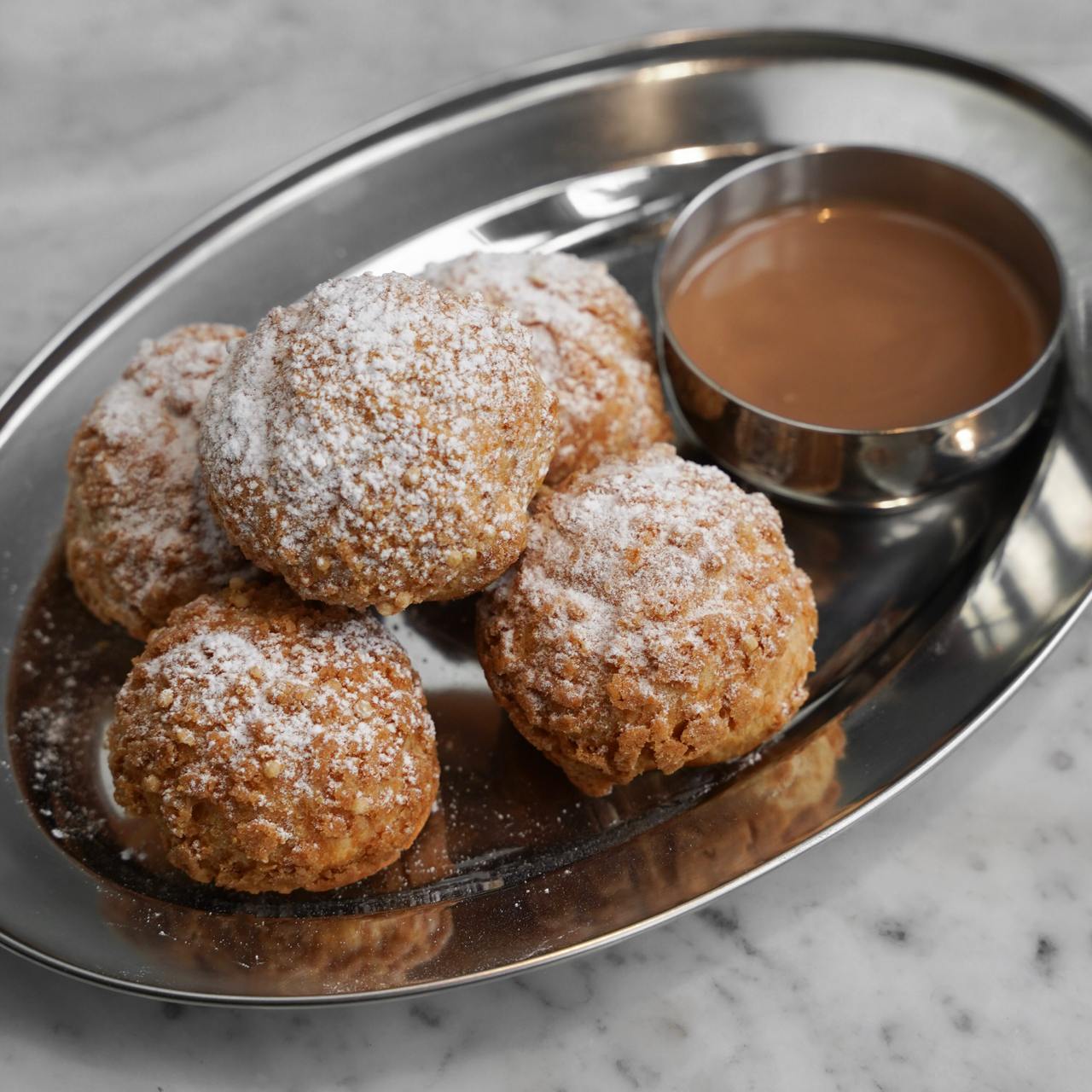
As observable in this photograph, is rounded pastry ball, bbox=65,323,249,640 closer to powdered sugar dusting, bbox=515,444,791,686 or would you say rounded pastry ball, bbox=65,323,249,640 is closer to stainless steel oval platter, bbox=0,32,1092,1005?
stainless steel oval platter, bbox=0,32,1092,1005

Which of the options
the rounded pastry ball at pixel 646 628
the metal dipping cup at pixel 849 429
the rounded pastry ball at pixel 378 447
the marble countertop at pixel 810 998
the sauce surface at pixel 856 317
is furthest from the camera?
the sauce surface at pixel 856 317

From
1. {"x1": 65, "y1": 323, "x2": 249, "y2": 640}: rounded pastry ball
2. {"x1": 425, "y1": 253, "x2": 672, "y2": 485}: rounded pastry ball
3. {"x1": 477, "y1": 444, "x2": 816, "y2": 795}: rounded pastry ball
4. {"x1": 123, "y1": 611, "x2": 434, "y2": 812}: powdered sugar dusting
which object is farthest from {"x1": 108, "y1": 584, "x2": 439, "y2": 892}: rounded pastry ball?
{"x1": 425, "y1": 253, "x2": 672, "y2": 485}: rounded pastry ball

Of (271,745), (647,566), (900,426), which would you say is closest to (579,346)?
(647,566)

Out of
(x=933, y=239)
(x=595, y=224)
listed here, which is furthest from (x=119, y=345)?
(x=933, y=239)

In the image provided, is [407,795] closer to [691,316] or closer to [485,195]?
[691,316]

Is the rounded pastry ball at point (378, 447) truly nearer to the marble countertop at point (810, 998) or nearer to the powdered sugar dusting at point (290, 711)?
the powdered sugar dusting at point (290, 711)

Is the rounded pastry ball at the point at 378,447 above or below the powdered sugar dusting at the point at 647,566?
above

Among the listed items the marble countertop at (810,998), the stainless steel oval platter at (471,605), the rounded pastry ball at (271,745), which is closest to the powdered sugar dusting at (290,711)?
the rounded pastry ball at (271,745)
